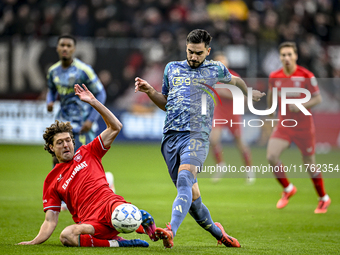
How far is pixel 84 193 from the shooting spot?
17.1ft

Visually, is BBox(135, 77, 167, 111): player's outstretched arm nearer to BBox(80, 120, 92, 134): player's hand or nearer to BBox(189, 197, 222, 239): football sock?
BBox(189, 197, 222, 239): football sock

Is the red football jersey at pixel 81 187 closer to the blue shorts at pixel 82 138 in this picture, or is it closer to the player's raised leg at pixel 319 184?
the blue shorts at pixel 82 138

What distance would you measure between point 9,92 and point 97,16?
174 inches

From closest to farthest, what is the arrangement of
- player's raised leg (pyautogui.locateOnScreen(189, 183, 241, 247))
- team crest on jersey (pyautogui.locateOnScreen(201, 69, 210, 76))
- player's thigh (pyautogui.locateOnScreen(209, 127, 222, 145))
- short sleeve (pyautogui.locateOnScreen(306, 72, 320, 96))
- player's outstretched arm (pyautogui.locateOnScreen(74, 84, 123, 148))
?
player's raised leg (pyautogui.locateOnScreen(189, 183, 241, 247)) → player's outstretched arm (pyautogui.locateOnScreen(74, 84, 123, 148)) → team crest on jersey (pyautogui.locateOnScreen(201, 69, 210, 76)) → short sleeve (pyautogui.locateOnScreen(306, 72, 320, 96)) → player's thigh (pyautogui.locateOnScreen(209, 127, 222, 145))

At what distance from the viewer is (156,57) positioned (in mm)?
17141

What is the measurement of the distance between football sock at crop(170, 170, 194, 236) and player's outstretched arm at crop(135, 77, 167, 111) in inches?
34.2

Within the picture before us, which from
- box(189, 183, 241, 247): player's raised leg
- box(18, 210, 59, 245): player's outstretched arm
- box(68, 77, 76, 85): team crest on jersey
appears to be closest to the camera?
box(18, 210, 59, 245): player's outstretched arm

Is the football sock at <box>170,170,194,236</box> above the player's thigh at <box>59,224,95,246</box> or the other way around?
above

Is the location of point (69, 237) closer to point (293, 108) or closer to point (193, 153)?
point (193, 153)

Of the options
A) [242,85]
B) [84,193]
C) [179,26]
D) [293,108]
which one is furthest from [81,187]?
[179,26]

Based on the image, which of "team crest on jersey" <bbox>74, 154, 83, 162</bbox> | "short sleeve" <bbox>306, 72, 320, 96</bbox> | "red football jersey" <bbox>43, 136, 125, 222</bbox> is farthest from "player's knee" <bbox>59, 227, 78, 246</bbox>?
"short sleeve" <bbox>306, 72, 320, 96</bbox>

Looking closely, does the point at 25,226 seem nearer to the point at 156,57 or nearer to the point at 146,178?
the point at 146,178

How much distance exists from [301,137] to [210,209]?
1823 mm

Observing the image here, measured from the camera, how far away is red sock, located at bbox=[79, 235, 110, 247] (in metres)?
4.94
